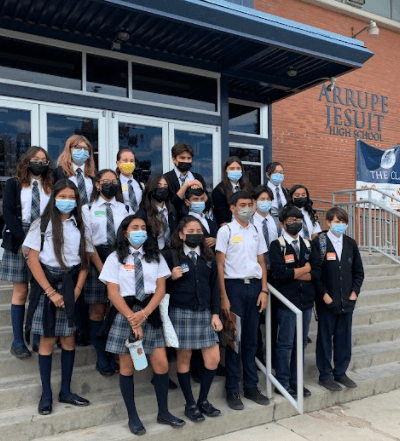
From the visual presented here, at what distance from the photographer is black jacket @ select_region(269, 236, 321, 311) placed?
169 inches

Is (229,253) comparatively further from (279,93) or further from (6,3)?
(279,93)

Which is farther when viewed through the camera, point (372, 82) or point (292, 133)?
point (372, 82)

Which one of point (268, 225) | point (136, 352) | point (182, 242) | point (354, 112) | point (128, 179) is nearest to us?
point (136, 352)

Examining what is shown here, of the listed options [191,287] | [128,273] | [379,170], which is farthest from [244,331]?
[379,170]

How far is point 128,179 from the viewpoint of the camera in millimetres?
4684

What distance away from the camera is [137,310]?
3.54 m

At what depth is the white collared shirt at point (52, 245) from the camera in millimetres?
3553

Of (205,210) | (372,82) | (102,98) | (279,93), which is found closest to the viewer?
(205,210)

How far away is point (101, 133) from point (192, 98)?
5.65ft

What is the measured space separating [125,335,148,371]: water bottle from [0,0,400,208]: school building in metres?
3.59

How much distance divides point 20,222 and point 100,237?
684 mm

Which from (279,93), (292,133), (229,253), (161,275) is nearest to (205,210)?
(229,253)

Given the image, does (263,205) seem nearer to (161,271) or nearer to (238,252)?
(238,252)

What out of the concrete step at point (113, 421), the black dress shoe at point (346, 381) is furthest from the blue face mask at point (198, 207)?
the black dress shoe at point (346, 381)
